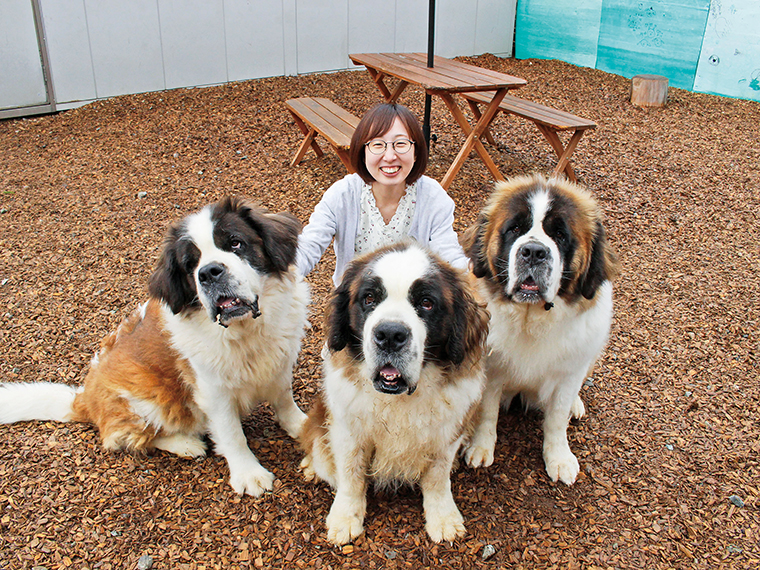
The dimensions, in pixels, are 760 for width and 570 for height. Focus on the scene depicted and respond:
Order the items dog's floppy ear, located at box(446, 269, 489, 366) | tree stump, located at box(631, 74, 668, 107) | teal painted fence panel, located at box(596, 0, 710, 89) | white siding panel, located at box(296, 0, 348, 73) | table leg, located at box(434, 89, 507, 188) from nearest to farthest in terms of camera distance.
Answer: dog's floppy ear, located at box(446, 269, 489, 366), table leg, located at box(434, 89, 507, 188), tree stump, located at box(631, 74, 668, 107), teal painted fence panel, located at box(596, 0, 710, 89), white siding panel, located at box(296, 0, 348, 73)

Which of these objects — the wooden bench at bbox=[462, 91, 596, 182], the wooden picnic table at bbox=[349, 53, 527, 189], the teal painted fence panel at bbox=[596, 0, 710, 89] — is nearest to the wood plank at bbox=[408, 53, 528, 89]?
the wooden picnic table at bbox=[349, 53, 527, 189]

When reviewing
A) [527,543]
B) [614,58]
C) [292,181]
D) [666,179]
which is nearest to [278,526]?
[527,543]

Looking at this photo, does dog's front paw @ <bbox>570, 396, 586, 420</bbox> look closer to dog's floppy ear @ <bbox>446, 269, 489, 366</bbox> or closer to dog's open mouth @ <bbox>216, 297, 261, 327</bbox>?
dog's floppy ear @ <bbox>446, 269, 489, 366</bbox>

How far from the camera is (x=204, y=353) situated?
2559 mm

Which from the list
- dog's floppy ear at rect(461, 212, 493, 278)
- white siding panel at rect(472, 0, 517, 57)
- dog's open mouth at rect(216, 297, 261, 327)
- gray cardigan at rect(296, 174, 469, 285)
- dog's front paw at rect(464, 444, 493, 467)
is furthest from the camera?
white siding panel at rect(472, 0, 517, 57)

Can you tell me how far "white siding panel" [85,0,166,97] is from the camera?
8.01 m

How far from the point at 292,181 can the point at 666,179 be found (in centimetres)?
416

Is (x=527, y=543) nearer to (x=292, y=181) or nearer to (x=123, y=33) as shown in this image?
(x=292, y=181)

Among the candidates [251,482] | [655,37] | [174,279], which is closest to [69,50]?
[174,279]

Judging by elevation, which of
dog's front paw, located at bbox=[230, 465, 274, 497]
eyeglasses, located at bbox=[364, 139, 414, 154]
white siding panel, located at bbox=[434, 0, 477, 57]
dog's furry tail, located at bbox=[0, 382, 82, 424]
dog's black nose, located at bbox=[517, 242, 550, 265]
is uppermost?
white siding panel, located at bbox=[434, 0, 477, 57]

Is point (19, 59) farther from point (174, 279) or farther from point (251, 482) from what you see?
point (251, 482)

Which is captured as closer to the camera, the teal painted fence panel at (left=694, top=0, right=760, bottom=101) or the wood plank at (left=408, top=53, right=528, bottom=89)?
the wood plank at (left=408, top=53, right=528, bottom=89)

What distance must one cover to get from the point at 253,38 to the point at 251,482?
321 inches

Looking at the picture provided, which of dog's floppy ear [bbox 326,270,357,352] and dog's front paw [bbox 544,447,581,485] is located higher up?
dog's floppy ear [bbox 326,270,357,352]
